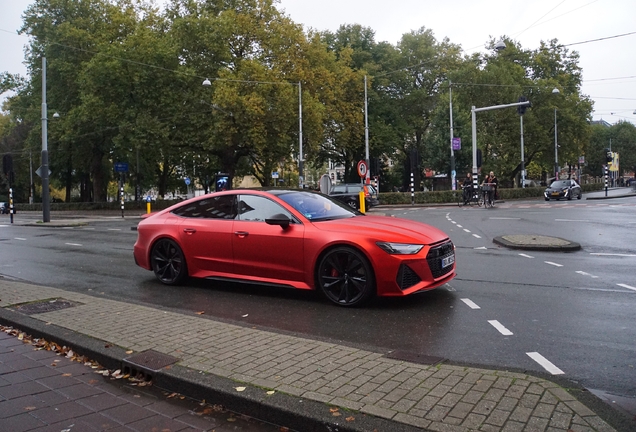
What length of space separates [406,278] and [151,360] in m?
Answer: 3.09

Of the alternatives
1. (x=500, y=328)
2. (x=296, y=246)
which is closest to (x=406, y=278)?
(x=500, y=328)

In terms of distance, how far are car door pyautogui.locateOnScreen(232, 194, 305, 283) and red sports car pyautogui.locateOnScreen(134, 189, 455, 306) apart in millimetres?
13

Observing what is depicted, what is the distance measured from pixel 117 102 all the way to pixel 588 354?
1593 inches

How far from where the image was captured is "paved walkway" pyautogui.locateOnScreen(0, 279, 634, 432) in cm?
325

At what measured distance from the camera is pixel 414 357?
4488 mm

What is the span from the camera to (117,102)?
40.2 m

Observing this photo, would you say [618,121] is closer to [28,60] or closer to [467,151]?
[467,151]

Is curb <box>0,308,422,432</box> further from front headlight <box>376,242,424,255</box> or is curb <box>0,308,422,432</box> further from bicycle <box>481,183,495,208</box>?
bicycle <box>481,183,495,208</box>

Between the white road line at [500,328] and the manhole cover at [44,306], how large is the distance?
495 cm

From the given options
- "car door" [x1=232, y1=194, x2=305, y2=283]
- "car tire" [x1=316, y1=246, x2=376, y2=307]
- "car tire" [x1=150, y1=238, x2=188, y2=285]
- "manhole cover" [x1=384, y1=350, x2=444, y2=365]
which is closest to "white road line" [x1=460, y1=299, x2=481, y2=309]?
"car tire" [x1=316, y1=246, x2=376, y2=307]

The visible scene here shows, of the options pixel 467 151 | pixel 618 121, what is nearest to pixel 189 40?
pixel 467 151

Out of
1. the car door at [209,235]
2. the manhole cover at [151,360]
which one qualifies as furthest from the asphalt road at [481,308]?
the manhole cover at [151,360]

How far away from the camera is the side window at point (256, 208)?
738cm

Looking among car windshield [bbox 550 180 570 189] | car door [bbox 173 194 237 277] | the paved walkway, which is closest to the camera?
the paved walkway
